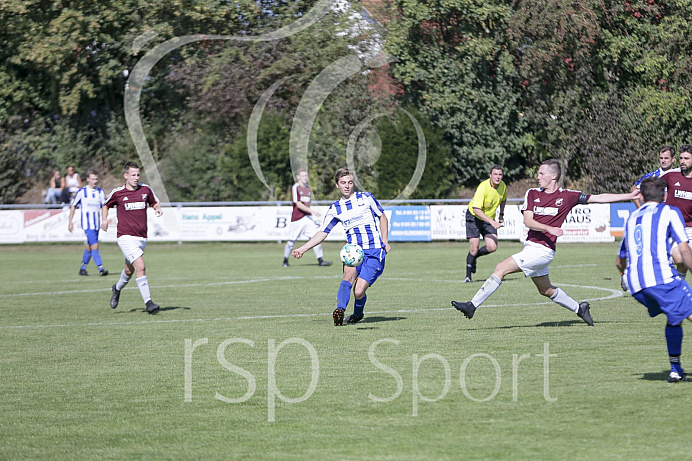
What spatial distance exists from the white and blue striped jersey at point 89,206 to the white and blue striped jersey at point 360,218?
11.4 metres

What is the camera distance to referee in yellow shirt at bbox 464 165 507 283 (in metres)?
16.5

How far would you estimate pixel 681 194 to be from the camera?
41.3ft

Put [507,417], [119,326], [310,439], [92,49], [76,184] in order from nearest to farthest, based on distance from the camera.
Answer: [310,439]
[507,417]
[119,326]
[76,184]
[92,49]

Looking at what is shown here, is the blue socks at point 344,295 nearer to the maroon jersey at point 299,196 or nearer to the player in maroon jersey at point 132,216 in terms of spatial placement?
the player in maroon jersey at point 132,216

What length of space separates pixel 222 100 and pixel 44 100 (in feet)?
30.9

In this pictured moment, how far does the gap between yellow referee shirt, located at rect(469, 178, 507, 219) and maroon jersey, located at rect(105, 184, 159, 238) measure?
602 cm

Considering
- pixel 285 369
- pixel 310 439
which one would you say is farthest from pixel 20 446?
pixel 285 369

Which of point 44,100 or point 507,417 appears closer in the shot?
point 507,417

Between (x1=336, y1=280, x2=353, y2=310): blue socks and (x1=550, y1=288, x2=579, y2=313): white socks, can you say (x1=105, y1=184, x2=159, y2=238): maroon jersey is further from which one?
(x1=550, y1=288, x2=579, y2=313): white socks

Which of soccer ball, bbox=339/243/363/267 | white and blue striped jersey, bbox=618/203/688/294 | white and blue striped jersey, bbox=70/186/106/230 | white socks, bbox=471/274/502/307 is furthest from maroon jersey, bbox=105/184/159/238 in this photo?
white and blue striped jersey, bbox=70/186/106/230

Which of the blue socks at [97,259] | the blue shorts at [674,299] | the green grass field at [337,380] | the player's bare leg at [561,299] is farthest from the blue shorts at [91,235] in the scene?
the blue shorts at [674,299]

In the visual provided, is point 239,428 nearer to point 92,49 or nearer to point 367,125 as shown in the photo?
point 367,125

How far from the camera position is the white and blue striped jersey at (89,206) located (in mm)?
21375

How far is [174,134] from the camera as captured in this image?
139ft
